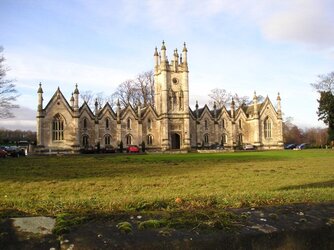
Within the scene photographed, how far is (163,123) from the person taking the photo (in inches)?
2510

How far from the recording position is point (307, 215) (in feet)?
14.3

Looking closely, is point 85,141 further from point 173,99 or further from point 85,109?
point 173,99

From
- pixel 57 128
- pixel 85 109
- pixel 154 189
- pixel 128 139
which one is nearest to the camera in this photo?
pixel 154 189

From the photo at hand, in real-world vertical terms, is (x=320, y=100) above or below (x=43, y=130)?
above

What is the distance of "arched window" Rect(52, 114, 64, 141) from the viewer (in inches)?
2275

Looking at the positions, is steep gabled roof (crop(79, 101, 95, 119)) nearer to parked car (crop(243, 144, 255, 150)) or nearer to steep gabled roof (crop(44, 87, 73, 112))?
steep gabled roof (crop(44, 87, 73, 112))

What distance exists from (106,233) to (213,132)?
66.7 m

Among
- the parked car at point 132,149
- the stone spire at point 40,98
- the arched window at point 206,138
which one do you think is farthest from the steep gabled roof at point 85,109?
the arched window at point 206,138

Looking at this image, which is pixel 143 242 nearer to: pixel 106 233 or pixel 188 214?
pixel 106 233

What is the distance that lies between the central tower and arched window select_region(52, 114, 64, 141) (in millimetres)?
17341

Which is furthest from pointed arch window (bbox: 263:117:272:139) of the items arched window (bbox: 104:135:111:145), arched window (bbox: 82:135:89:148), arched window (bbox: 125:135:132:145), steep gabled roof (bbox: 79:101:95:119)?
arched window (bbox: 82:135:89:148)

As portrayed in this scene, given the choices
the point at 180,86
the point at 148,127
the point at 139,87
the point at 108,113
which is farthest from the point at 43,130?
the point at 139,87

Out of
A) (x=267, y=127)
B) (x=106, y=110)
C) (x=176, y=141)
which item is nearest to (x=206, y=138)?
(x=176, y=141)

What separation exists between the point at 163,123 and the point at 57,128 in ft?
59.5
